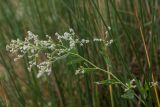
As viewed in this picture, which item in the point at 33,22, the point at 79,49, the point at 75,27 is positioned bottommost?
the point at 79,49

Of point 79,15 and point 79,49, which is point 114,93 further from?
point 79,15

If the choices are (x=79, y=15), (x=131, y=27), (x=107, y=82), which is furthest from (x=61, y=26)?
(x=107, y=82)

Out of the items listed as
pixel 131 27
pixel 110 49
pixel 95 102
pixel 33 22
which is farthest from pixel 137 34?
pixel 33 22

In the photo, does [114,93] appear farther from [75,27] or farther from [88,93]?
[75,27]

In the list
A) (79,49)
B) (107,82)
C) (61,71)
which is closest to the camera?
(107,82)

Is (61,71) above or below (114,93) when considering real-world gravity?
above

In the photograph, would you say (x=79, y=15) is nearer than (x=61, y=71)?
Yes

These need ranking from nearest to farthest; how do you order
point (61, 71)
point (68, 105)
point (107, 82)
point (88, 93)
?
point (107, 82) < point (88, 93) < point (68, 105) < point (61, 71)
